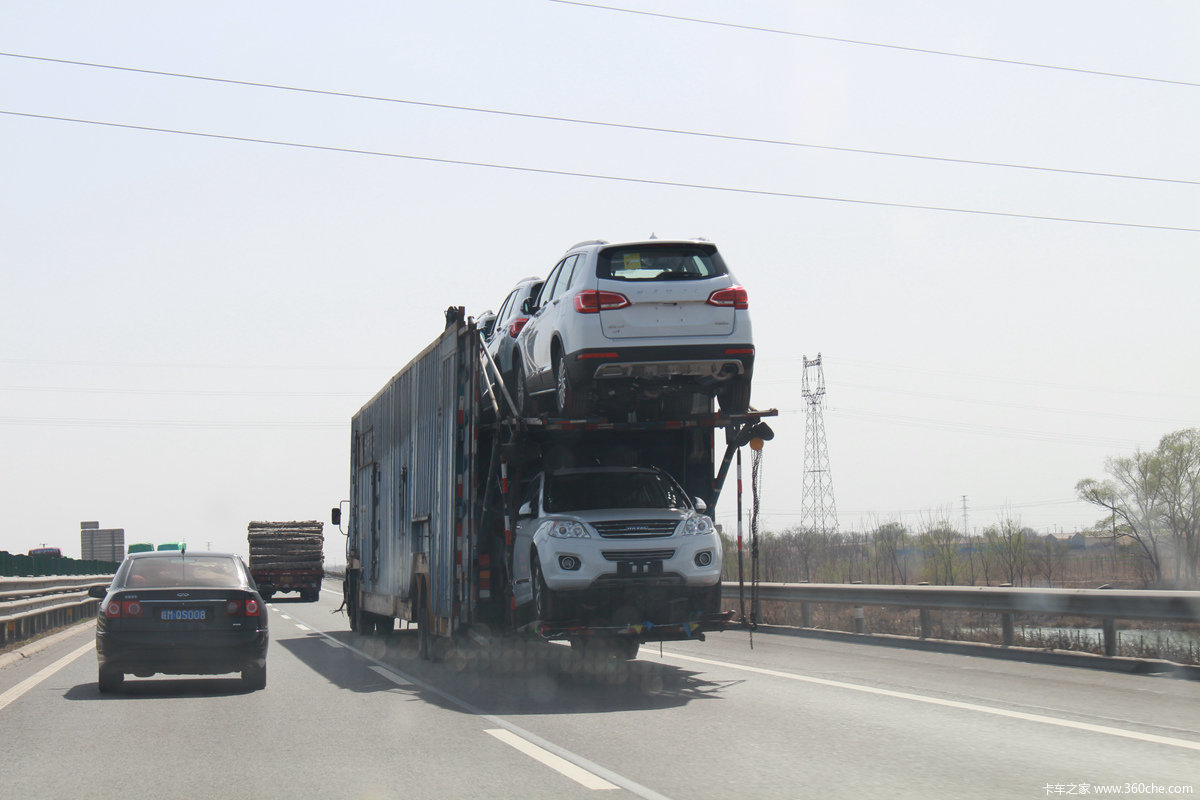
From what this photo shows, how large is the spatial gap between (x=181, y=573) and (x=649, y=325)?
17.6ft

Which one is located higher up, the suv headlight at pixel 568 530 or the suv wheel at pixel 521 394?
the suv wheel at pixel 521 394

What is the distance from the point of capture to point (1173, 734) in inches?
322

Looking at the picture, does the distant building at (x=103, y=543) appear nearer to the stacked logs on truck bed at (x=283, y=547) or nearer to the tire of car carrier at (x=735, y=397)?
the stacked logs on truck bed at (x=283, y=547)

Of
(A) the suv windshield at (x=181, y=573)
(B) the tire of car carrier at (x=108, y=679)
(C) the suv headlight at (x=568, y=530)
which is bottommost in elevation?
(B) the tire of car carrier at (x=108, y=679)

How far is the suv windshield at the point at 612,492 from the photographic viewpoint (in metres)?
13.2

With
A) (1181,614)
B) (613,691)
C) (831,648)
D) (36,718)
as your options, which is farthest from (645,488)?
(36,718)

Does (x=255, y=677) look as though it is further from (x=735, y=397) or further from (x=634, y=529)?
(x=735, y=397)

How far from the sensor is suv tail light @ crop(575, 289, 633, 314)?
12008 millimetres

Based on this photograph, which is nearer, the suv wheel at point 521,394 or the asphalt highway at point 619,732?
the asphalt highway at point 619,732

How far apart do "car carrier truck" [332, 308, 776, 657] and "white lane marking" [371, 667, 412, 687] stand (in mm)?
669

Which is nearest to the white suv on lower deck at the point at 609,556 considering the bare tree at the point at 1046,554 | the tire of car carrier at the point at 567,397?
the tire of car carrier at the point at 567,397

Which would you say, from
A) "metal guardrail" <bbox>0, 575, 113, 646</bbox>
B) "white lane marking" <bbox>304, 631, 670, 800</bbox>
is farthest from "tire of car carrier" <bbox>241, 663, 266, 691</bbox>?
"metal guardrail" <bbox>0, 575, 113, 646</bbox>

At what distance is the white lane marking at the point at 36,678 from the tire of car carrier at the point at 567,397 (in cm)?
579

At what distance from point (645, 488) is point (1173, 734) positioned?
251 inches
